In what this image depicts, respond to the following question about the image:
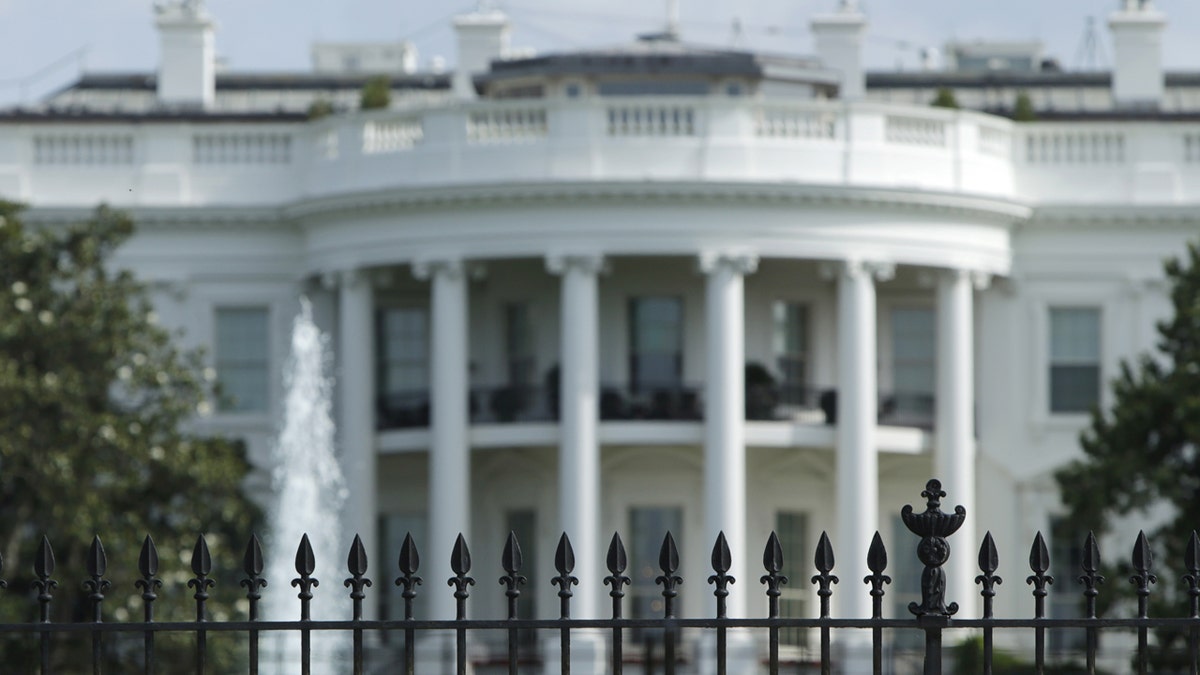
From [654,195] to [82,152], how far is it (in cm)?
1054

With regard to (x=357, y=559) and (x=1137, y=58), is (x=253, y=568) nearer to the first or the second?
(x=357, y=559)

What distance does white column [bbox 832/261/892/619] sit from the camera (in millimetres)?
46812

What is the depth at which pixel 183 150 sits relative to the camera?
50281 millimetres

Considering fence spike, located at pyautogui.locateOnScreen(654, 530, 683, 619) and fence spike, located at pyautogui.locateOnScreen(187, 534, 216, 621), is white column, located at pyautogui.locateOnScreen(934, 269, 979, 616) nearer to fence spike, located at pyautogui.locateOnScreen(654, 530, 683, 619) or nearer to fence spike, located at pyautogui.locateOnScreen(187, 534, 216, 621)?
fence spike, located at pyautogui.locateOnScreen(654, 530, 683, 619)

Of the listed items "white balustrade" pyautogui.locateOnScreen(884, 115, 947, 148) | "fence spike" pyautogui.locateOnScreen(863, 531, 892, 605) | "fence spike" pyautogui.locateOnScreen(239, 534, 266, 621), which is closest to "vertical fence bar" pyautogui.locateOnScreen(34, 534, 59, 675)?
"fence spike" pyautogui.locateOnScreen(239, 534, 266, 621)

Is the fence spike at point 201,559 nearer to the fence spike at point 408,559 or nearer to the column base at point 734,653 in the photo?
the fence spike at point 408,559

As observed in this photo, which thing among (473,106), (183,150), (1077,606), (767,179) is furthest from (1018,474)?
(183,150)

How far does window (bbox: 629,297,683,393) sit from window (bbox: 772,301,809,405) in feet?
5.36

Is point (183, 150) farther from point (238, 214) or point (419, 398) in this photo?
point (419, 398)

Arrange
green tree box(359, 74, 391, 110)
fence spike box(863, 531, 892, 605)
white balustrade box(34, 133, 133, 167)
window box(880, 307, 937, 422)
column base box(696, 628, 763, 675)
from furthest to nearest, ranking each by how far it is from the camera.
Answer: green tree box(359, 74, 391, 110), white balustrade box(34, 133, 133, 167), window box(880, 307, 937, 422), column base box(696, 628, 763, 675), fence spike box(863, 531, 892, 605)

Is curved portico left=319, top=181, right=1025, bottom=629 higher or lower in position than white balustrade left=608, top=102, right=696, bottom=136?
lower

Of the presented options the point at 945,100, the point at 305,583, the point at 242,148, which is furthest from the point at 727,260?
the point at 305,583

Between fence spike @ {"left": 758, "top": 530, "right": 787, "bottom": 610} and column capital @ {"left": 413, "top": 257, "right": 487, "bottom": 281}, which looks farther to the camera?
column capital @ {"left": 413, "top": 257, "right": 487, "bottom": 281}

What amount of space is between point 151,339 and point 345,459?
5725mm
